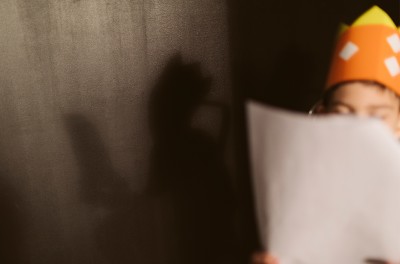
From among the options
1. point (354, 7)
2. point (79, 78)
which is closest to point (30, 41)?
point (79, 78)

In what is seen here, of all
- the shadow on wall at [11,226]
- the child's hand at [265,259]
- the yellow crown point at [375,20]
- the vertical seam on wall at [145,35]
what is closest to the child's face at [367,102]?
the yellow crown point at [375,20]

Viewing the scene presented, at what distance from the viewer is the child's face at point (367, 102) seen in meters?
0.62

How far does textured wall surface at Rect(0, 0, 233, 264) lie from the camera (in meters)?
0.77

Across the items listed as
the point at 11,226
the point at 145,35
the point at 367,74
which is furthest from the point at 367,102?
the point at 11,226

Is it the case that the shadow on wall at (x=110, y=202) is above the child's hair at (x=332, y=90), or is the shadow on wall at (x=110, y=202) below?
below

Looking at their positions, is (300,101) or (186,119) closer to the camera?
(186,119)

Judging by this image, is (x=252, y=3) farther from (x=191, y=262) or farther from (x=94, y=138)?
(x=191, y=262)

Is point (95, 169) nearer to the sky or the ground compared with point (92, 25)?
nearer to the ground

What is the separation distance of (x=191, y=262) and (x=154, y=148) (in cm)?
30

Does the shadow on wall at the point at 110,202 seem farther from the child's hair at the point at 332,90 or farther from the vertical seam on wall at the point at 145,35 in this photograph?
the child's hair at the point at 332,90

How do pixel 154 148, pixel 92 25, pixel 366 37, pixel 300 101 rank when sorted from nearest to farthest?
pixel 366 37, pixel 92 25, pixel 154 148, pixel 300 101

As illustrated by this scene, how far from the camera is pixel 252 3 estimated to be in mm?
901

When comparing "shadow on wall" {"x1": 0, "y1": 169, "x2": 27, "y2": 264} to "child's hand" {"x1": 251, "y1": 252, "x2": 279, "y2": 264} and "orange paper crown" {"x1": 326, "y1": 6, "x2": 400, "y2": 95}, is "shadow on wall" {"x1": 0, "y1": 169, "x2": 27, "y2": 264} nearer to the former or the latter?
"child's hand" {"x1": 251, "y1": 252, "x2": 279, "y2": 264}

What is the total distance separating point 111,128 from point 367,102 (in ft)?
1.53
